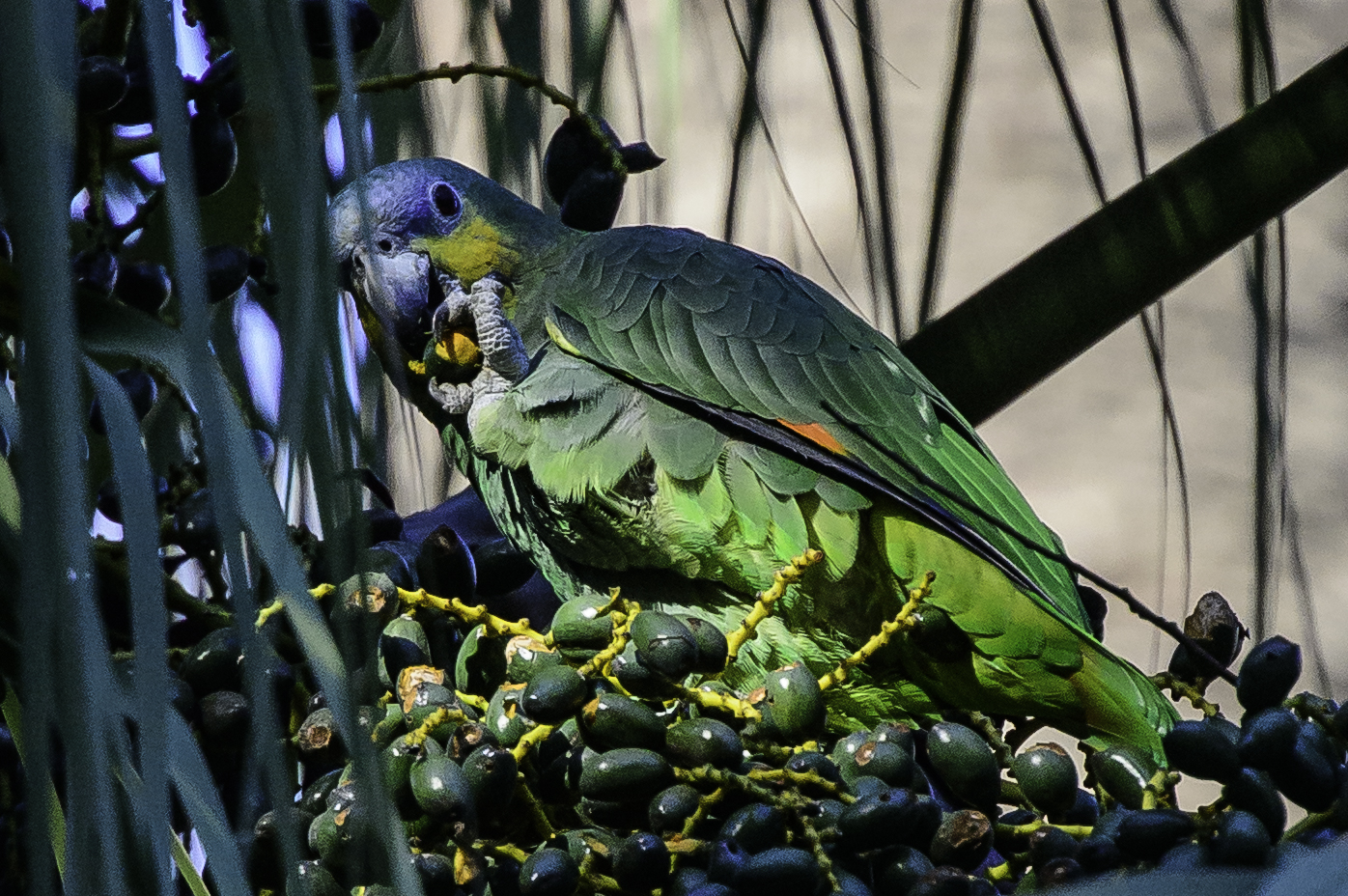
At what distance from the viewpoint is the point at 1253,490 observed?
2.29 ft

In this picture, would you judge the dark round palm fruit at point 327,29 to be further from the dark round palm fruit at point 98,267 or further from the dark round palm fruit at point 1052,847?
the dark round palm fruit at point 1052,847

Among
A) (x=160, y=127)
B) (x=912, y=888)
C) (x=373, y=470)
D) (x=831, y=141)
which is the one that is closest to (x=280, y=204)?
(x=160, y=127)

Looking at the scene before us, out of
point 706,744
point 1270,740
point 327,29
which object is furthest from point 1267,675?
point 327,29

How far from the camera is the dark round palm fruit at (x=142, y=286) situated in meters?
0.48

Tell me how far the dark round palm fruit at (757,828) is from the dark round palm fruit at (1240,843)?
0.33 feet

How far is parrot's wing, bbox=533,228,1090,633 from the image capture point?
631 mm

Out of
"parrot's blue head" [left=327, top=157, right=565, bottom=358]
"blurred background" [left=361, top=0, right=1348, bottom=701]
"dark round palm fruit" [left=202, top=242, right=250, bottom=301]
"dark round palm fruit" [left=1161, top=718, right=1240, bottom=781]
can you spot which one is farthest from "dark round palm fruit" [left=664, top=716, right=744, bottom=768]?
"blurred background" [left=361, top=0, right=1348, bottom=701]

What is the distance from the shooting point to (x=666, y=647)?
0.39 m

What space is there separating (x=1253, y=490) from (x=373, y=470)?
1.34ft

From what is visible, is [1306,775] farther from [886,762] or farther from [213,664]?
[213,664]

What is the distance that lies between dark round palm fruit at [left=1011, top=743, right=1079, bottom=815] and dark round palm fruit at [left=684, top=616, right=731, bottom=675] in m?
0.08

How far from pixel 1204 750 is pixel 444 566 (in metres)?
0.27

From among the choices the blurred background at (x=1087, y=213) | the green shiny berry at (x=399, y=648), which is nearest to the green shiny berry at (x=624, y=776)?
the green shiny berry at (x=399, y=648)

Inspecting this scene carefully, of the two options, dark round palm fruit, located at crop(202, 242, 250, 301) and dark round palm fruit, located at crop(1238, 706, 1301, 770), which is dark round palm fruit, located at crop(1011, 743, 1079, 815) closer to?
dark round palm fruit, located at crop(1238, 706, 1301, 770)
